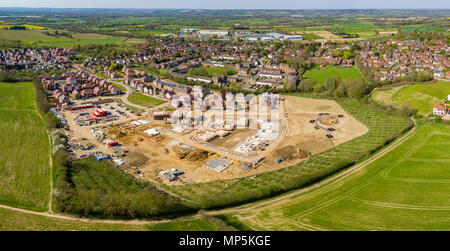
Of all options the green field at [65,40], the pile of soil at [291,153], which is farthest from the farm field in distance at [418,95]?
the green field at [65,40]

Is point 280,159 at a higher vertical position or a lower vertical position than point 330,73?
lower

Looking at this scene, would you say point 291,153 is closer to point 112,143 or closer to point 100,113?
point 112,143

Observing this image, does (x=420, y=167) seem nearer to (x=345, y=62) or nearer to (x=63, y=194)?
(x=63, y=194)

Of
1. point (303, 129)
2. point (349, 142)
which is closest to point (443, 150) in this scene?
point (349, 142)

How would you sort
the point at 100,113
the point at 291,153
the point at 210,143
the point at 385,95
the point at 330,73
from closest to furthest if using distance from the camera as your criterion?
the point at 291,153 < the point at 210,143 < the point at 100,113 < the point at 385,95 < the point at 330,73

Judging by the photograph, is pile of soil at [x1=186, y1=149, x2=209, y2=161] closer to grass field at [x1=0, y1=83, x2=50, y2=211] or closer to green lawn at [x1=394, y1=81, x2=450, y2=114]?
grass field at [x1=0, y1=83, x2=50, y2=211]

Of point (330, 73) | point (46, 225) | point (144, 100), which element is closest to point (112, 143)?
point (46, 225)
